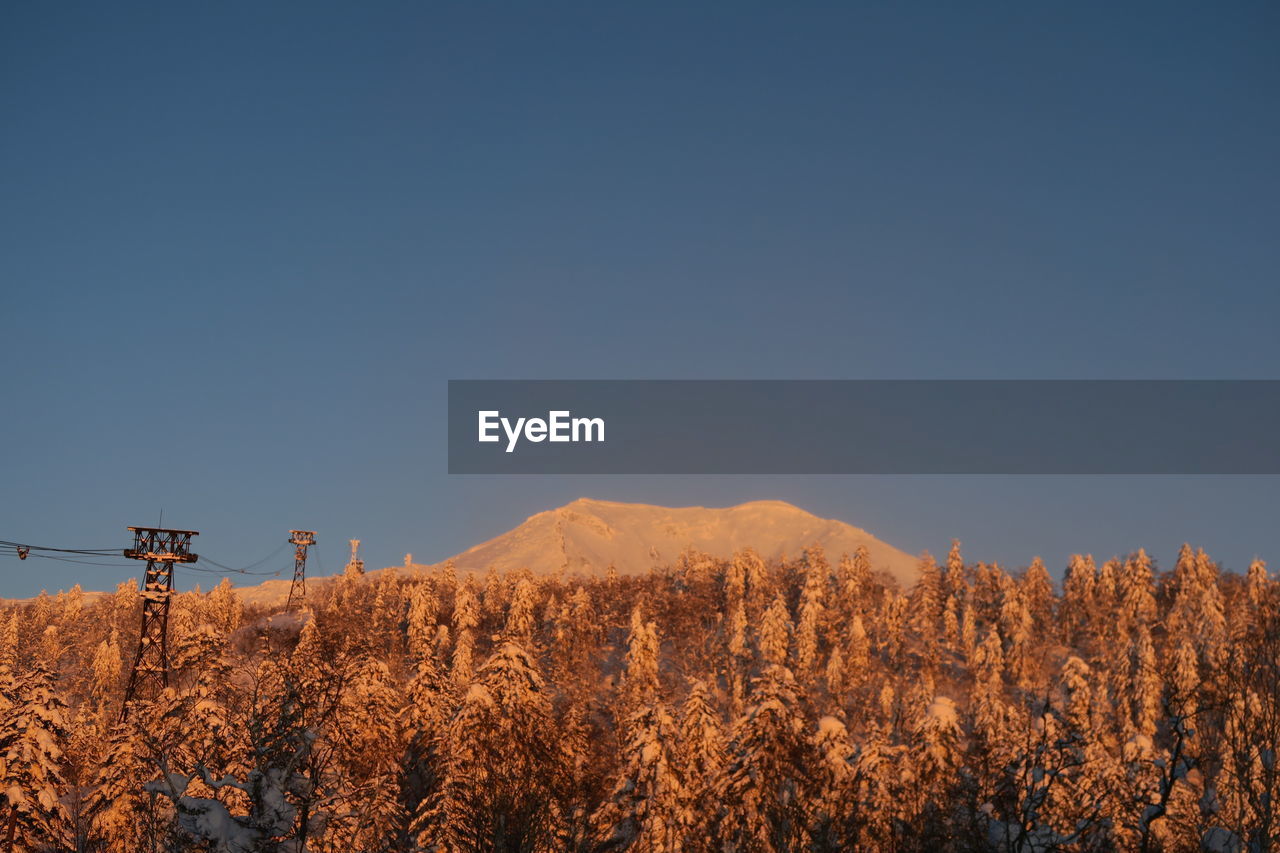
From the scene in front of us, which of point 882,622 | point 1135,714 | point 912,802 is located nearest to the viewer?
point 912,802

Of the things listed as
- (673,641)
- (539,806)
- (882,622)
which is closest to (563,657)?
(673,641)

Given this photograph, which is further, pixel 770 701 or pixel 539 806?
pixel 770 701

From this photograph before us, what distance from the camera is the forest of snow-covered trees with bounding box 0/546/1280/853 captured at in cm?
1477

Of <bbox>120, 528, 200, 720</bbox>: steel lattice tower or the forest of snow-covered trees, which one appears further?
<bbox>120, 528, 200, 720</bbox>: steel lattice tower

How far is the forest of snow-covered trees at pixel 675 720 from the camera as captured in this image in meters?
14.8

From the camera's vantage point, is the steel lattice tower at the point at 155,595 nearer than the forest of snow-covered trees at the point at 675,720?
No

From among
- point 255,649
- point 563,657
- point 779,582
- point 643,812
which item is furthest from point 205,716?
point 779,582

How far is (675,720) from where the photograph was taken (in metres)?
41.7

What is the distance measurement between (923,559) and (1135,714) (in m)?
55.1

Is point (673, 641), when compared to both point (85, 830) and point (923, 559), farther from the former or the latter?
point (85, 830)

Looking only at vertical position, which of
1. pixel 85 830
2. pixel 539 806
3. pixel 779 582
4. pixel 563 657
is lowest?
pixel 85 830

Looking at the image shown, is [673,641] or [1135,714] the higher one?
[673,641]

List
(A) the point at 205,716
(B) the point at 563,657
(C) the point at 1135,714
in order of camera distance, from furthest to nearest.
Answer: (B) the point at 563,657
(C) the point at 1135,714
(A) the point at 205,716

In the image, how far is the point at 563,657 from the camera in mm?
106375
